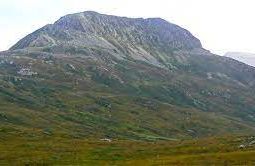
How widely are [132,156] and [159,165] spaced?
716 inches

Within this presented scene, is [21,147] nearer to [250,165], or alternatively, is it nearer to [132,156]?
[132,156]

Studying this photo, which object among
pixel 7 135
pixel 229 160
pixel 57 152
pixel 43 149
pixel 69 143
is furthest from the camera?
pixel 7 135

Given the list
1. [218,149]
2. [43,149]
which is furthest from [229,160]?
[43,149]

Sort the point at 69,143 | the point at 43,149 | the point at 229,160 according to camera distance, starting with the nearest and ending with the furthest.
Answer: the point at 229,160 → the point at 43,149 → the point at 69,143

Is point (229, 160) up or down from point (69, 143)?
up

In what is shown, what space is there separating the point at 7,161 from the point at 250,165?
4233cm

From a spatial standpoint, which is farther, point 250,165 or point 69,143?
point 69,143

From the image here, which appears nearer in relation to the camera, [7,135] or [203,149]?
[203,149]

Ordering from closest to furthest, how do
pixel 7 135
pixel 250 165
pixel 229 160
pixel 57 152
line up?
pixel 250 165
pixel 229 160
pixel 57 152
pixel 7 135

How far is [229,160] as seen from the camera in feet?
245

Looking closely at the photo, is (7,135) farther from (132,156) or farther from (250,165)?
(250,165)

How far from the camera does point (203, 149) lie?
95188 millimetres

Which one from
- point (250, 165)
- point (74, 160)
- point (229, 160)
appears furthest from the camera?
point (74, 160)

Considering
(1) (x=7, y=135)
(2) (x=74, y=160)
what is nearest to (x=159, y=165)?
(2) (x=74, y=160)
